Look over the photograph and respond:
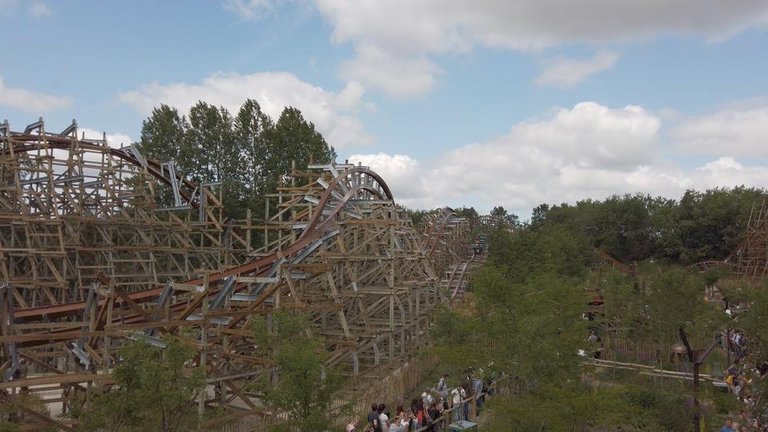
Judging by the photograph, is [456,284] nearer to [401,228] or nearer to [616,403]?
[401,228]

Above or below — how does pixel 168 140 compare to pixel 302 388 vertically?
above

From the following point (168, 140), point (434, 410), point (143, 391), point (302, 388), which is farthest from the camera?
point (168, 140)

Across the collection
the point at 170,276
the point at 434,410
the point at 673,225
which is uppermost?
the point at 673,225

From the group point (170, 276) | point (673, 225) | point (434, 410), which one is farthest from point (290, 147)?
point (673, 225)

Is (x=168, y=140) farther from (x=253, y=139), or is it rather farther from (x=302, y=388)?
(x=302, y=388)

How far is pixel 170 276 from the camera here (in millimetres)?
26484

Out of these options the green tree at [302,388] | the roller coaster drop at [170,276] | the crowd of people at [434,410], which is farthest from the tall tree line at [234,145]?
the green tree at [302,388]

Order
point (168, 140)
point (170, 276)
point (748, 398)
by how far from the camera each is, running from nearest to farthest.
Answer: point (748, 398) < point (170, 276) < point (168, 140)

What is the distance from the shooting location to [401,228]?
23.8 meters

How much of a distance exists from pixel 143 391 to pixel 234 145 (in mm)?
38208

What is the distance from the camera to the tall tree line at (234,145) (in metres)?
43.6

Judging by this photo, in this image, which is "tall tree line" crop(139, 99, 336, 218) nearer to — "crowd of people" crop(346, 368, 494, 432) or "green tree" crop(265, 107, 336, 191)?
"green tree" crop(265, 107, 336, 191)

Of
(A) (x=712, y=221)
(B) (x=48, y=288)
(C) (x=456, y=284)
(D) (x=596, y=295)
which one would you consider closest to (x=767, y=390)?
(D) (x=596, y=295)

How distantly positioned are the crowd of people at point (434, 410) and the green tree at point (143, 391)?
12.4 ft
